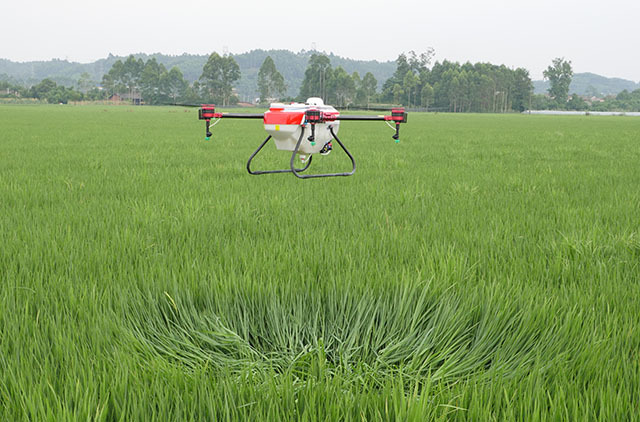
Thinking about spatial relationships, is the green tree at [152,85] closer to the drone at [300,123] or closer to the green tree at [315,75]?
the green tree at [315,75]

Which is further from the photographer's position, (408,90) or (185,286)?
(408,90)

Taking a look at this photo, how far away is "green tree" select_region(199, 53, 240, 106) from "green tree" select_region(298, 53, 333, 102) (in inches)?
1825

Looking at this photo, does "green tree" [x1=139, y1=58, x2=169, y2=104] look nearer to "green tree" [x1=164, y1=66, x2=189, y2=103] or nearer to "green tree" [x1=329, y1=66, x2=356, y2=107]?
"green tree" [x1=164, y1=66, x2=189, y2=103]

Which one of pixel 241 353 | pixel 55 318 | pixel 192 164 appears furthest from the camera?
pixel 192 164

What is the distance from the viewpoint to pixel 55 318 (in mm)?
1783

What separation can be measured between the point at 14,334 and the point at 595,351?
1907 mm

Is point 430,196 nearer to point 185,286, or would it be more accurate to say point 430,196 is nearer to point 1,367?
point 185,286

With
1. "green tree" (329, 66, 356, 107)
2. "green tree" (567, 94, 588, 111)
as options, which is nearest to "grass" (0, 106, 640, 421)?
"green tree" (329, 66, 356, 107)

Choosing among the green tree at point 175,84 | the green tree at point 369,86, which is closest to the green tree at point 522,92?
the green tree at point 369,86

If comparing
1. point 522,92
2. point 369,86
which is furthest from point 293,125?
point 522,92

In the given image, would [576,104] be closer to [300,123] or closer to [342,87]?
[342,87]

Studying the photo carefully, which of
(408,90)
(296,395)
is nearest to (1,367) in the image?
(296,395)

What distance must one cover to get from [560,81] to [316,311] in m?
163

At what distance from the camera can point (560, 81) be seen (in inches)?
5630
